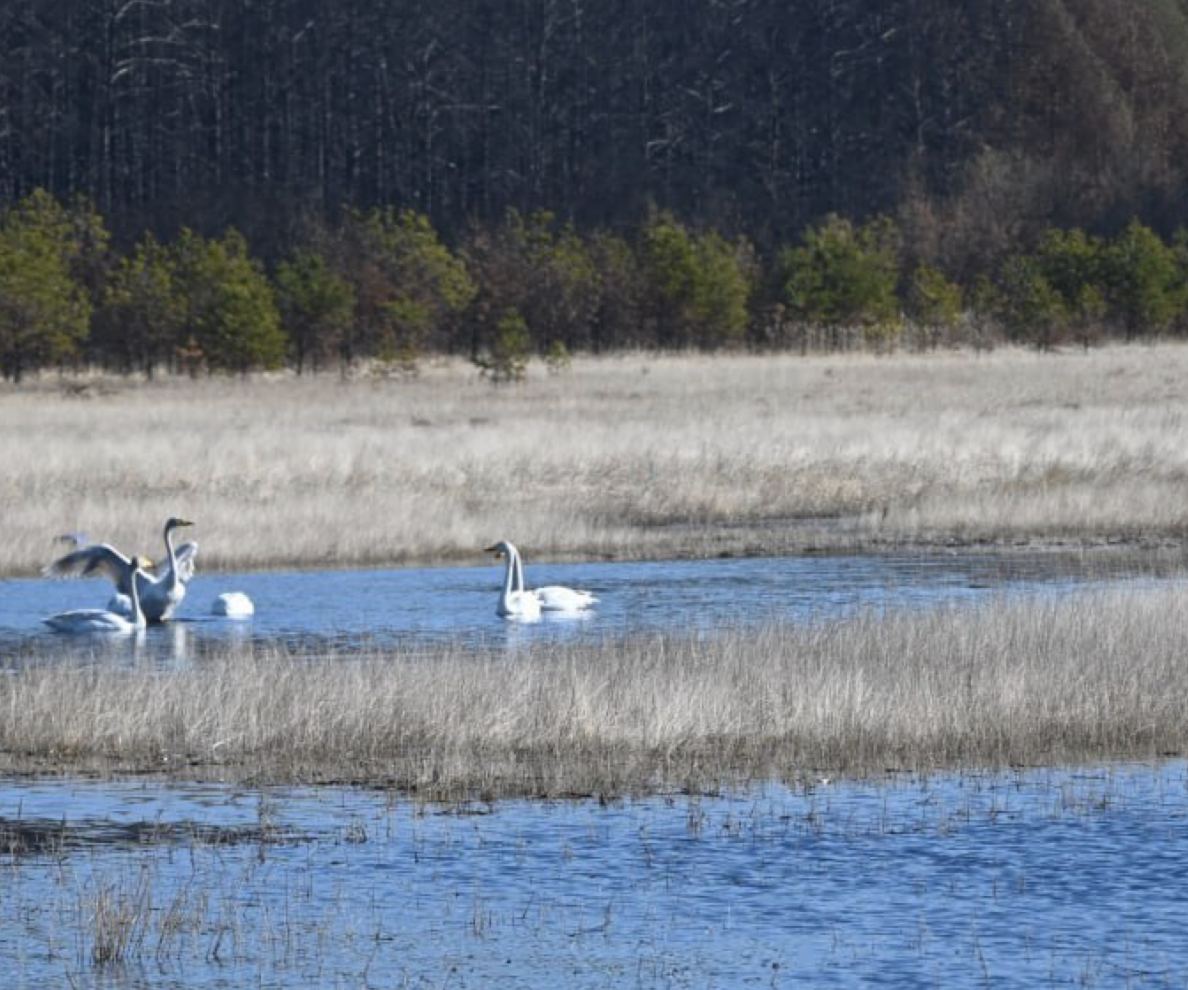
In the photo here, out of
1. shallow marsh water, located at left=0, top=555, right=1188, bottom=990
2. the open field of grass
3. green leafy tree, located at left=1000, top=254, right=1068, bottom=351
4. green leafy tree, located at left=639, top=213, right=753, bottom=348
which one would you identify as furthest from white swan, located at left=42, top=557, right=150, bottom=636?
green leafy tree, located at left=639, top=213, right=753, bottom=348

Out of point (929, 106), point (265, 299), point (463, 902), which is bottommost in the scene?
point (463, 902)

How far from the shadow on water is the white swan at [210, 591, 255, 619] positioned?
0.07 metres

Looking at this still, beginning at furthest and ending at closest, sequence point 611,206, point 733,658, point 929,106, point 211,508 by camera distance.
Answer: point 929,106, point 611,206, point 211,508, point 733,658

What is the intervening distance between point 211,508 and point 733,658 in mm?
12087

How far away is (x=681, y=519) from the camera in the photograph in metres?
27.0

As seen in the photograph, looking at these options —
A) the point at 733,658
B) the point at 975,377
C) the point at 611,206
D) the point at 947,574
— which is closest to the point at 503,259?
the point at 975,377

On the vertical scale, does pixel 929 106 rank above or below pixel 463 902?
above

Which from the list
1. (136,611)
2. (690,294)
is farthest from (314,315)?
(136,611)

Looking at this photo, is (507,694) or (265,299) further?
(265,299)

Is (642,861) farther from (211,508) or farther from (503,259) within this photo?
(503,259)

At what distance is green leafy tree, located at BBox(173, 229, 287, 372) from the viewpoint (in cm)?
5241

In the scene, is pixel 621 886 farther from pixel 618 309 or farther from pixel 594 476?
pixel 618 309

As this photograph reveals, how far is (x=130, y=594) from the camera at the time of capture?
1927cm

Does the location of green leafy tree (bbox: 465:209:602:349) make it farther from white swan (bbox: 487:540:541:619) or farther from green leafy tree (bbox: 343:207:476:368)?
white swan (bbox: 487:540:541:619)
